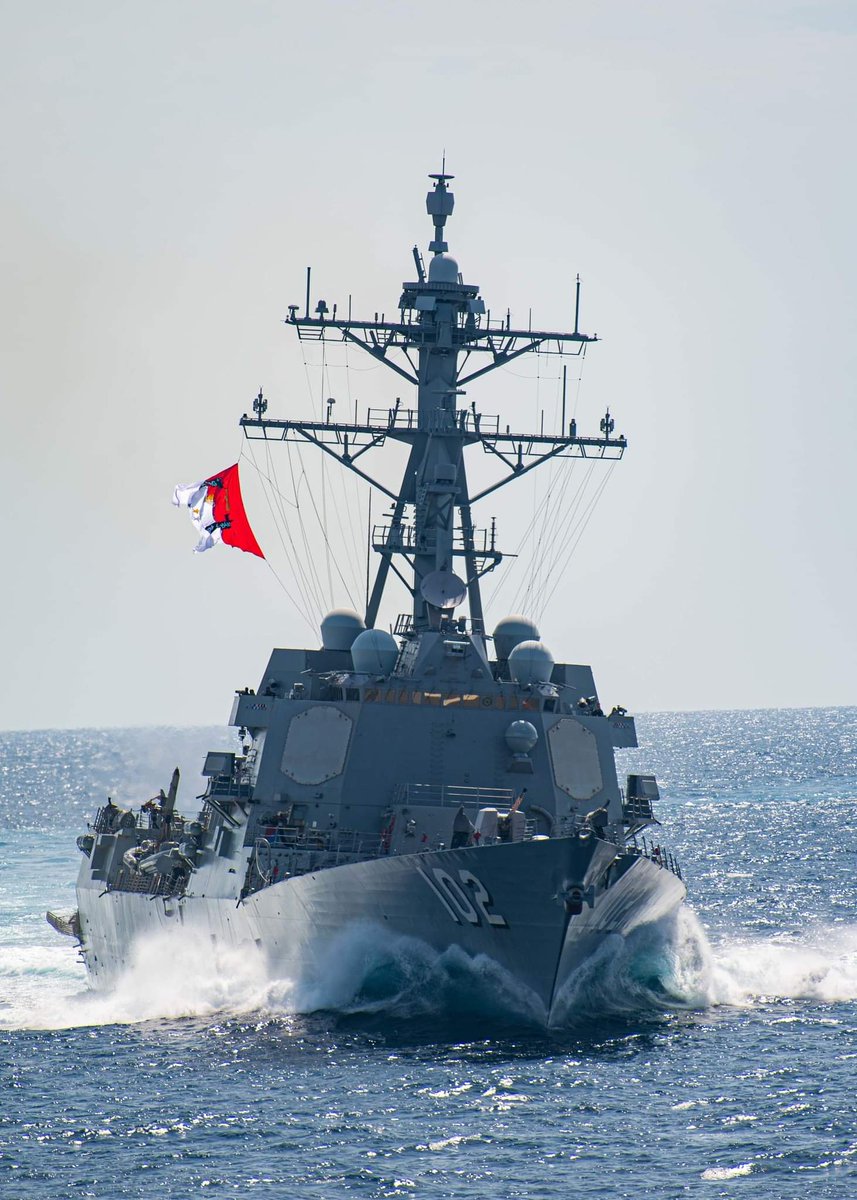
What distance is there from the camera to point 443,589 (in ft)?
101

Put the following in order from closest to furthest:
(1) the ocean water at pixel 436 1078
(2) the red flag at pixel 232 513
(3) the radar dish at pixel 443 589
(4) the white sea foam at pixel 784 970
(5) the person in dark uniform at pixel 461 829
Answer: (1) the ocean water at pixel 436 1078 → (5) the person in dark uniform at pixel 461 829 → (4) the white sea foam at pixel 784 970 → (3) the radar dish at pixel 443 589 → (2) the red flag at pixel 232 513

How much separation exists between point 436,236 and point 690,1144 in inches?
690

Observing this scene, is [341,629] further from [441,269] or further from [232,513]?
[441,269]

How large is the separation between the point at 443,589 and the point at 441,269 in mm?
5754

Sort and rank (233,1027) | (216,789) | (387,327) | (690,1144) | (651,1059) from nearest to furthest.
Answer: (690,1144) < (651,1059) < (233,1027) < (216,789) < (387,327)

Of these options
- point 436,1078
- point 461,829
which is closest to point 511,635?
point 461,829

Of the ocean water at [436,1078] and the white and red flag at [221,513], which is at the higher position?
the white and red flag at [221,513]

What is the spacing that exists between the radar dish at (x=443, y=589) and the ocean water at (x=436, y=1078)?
6.07 meters

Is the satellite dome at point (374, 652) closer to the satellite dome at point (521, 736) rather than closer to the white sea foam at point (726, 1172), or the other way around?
the satellite dome at point (521, 736)

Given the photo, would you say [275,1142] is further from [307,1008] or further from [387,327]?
[387,327]

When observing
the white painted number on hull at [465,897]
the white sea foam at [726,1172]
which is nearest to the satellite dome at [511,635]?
the white painted number on hull at [465,897]

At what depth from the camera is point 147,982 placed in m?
31.4

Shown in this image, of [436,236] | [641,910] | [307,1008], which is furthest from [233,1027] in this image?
[436,236]

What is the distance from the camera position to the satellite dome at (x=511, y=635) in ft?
106
